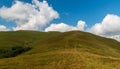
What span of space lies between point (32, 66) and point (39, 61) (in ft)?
14.3

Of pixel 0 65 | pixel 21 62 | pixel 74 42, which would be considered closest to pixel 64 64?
pixel 21 62

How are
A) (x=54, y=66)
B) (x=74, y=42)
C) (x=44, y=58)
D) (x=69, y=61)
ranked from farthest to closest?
(x=74, y=42) → (x=44, y=58) → (x=69, y=61) → (x=54, y=66)

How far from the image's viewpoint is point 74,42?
389 ft

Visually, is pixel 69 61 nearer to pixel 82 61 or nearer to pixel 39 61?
pixel 82 61

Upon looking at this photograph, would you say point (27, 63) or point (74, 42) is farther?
point (74, 42)

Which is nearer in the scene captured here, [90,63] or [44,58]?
[90,63]

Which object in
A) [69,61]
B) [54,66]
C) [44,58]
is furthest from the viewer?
[44,58]

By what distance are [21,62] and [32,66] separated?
17.1 feet

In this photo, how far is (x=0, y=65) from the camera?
60281 millimetres

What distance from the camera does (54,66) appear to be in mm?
57719

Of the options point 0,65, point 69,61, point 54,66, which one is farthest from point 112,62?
point 0,65

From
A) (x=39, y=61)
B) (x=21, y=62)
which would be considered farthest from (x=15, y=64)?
(x=39, y=61)

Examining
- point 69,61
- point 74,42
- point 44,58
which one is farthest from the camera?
point 74,42

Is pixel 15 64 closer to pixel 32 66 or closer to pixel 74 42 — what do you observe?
pixel 32 66
